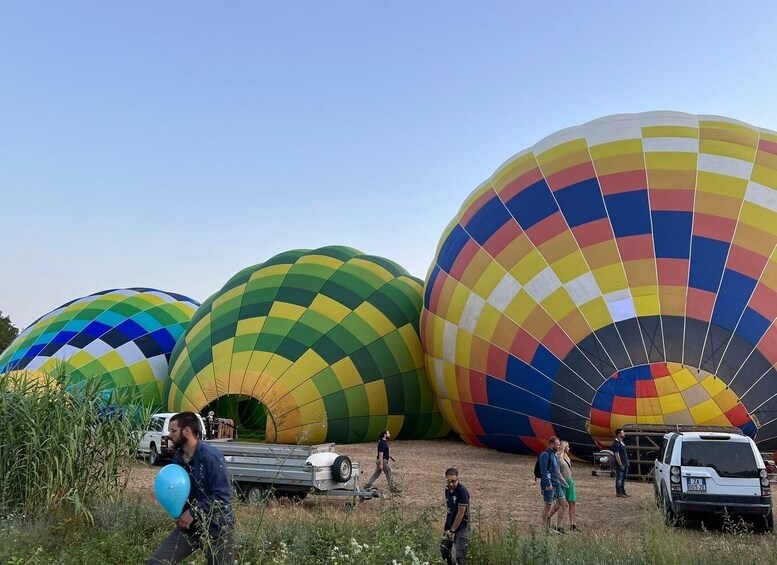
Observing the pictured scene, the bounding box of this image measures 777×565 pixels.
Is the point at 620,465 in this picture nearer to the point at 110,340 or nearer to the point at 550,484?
the point at 550,484

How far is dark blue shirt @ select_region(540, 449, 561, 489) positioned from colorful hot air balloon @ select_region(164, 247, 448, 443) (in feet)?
23.2

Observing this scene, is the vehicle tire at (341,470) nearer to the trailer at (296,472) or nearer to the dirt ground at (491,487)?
the trailer at (296,472)

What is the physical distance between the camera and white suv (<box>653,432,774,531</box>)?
730cm

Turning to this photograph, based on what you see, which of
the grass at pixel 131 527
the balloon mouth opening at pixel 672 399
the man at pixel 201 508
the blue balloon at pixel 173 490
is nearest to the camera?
the man at pixel 201 508

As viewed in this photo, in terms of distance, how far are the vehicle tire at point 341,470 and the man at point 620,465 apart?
144 inches

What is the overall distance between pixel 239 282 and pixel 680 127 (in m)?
10.1

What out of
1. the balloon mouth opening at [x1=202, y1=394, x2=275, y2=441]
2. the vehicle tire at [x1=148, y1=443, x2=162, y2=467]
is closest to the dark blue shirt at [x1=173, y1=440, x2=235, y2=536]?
the vehicle tire at [x1=148, y1=443, x2=162, y2=467]

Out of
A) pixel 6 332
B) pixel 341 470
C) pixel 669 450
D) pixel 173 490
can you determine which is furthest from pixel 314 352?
pixel 6 332

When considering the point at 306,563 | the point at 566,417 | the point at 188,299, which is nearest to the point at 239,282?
the point at 188,299

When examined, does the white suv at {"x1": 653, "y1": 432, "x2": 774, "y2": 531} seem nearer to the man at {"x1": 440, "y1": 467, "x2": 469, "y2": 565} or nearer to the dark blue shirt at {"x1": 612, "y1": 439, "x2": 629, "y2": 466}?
the dark blue shirt at {"x1": 612, "y1": 439, "x2": 629, "y2": 466}

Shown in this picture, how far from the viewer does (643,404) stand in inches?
418

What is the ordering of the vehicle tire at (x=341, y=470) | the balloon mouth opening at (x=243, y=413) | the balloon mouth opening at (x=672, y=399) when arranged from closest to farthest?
the vehicle tire at (x=341, y=470) < the balloon mouth opening at (x=672, y=399) < the balloon mouth opening at (x=243, y=413)

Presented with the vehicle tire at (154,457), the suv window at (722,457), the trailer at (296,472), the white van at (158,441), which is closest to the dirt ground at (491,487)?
the trailer at (296,472)

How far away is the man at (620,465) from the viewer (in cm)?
938
